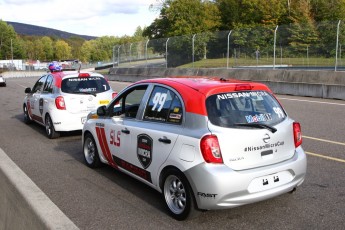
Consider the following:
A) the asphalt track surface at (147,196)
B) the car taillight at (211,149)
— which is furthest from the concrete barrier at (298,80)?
the car taillight at (211,149)

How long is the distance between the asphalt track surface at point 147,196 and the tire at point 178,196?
11 centimetres

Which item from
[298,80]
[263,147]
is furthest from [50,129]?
[298,80]

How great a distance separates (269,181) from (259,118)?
702mm

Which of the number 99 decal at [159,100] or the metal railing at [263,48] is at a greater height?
the metal railing at [263,48]

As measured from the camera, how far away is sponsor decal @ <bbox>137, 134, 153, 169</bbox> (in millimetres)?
4766

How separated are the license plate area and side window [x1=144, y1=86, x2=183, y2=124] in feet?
3.47

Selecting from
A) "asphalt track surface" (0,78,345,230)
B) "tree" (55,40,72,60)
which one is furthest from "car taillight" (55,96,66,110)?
"tree" (55,40,72,60)

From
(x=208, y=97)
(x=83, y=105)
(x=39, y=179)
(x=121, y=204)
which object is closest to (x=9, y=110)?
(x=83, y=105)

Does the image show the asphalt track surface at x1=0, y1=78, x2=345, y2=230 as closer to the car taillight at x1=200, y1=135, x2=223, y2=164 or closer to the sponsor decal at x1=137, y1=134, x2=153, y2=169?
the sponsor decal at x1=137, y1=134, x2=153, y2=169

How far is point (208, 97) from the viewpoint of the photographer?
4.36 meters

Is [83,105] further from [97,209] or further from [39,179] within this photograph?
[97,209]

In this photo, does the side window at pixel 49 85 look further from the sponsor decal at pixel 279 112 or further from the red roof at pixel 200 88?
the sponsor decal at pixel 279 112

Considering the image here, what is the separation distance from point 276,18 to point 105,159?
2476 inches

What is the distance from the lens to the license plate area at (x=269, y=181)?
13.6 feet
